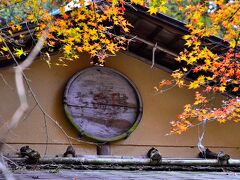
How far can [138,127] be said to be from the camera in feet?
24.5

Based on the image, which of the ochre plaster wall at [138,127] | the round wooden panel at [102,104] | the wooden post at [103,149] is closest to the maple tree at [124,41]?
the ochre plaster wall at [138,127]

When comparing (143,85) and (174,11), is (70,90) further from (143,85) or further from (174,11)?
(174,11)

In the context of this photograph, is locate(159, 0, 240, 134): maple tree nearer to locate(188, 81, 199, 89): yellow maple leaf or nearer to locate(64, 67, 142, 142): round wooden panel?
locate(188, 81, 199, 89): yellow maple leaf

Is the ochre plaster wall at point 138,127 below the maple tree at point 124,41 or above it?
below

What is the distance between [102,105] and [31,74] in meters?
1.59

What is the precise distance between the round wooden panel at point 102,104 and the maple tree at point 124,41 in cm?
49

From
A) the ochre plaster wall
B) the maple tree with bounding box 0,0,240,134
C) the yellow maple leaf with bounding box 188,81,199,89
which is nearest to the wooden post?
the ochre plaster wall

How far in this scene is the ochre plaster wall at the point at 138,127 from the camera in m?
6.78

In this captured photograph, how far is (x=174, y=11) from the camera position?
15.7m

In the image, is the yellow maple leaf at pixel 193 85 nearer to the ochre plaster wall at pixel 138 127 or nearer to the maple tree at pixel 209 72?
the maple tree at pixel 209 72

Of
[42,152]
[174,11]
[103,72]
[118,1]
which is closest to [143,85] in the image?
[103,72]

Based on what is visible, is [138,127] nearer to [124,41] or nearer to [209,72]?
[124,41]

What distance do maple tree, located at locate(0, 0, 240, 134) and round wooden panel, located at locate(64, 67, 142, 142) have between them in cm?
49

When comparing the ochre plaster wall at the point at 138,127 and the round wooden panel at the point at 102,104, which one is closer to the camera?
the ochre plaster wall at the point at 138,127
